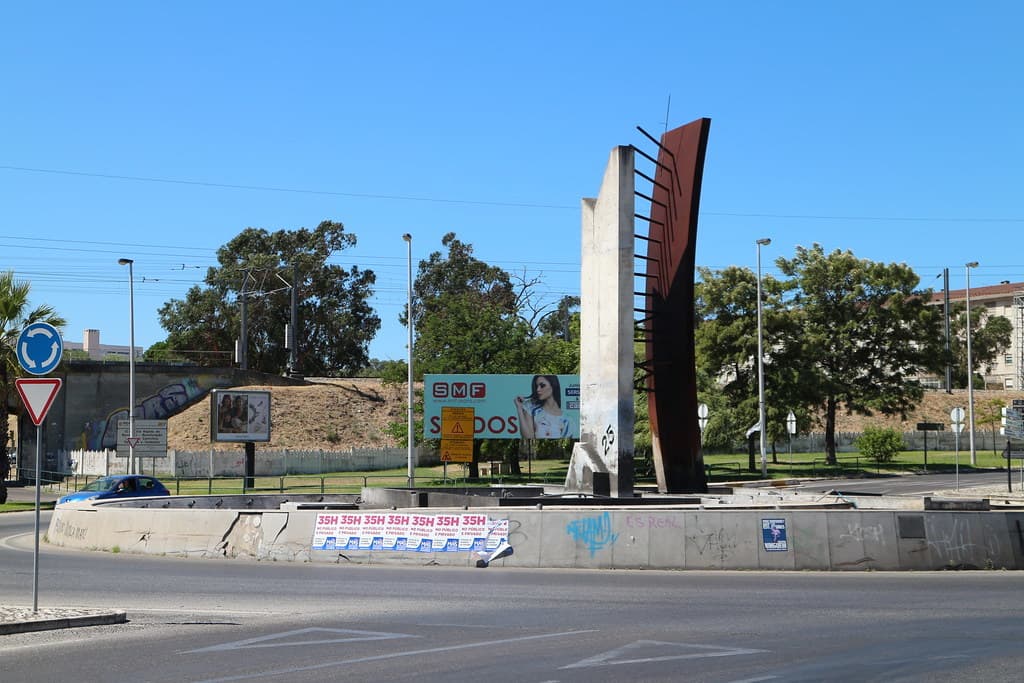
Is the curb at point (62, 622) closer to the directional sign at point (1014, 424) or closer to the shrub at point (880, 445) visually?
the directional sign at point (1014, 424)

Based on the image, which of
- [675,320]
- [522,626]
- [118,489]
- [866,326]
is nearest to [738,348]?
[866,326]

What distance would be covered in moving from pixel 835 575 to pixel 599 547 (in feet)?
12.3

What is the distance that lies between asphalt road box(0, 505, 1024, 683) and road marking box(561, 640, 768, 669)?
0.09ft

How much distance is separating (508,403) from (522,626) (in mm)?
41220

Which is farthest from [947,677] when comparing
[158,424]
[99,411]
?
[99,411]

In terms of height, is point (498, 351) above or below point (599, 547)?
above

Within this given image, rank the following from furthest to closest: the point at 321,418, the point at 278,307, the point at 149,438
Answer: the point at 278,307 < the point at 321,418 < the point at 149,438

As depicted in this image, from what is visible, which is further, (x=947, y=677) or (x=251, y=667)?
(x=251, y=667)

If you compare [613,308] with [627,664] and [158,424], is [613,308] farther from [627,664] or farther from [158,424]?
[158,424]

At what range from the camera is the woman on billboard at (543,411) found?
5334 centimetres

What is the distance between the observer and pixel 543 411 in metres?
53.7

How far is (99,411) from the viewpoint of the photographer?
2820 inches

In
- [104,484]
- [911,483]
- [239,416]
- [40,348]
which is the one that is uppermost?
[40,348]

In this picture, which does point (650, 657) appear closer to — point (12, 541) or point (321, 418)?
point (12, 541)
